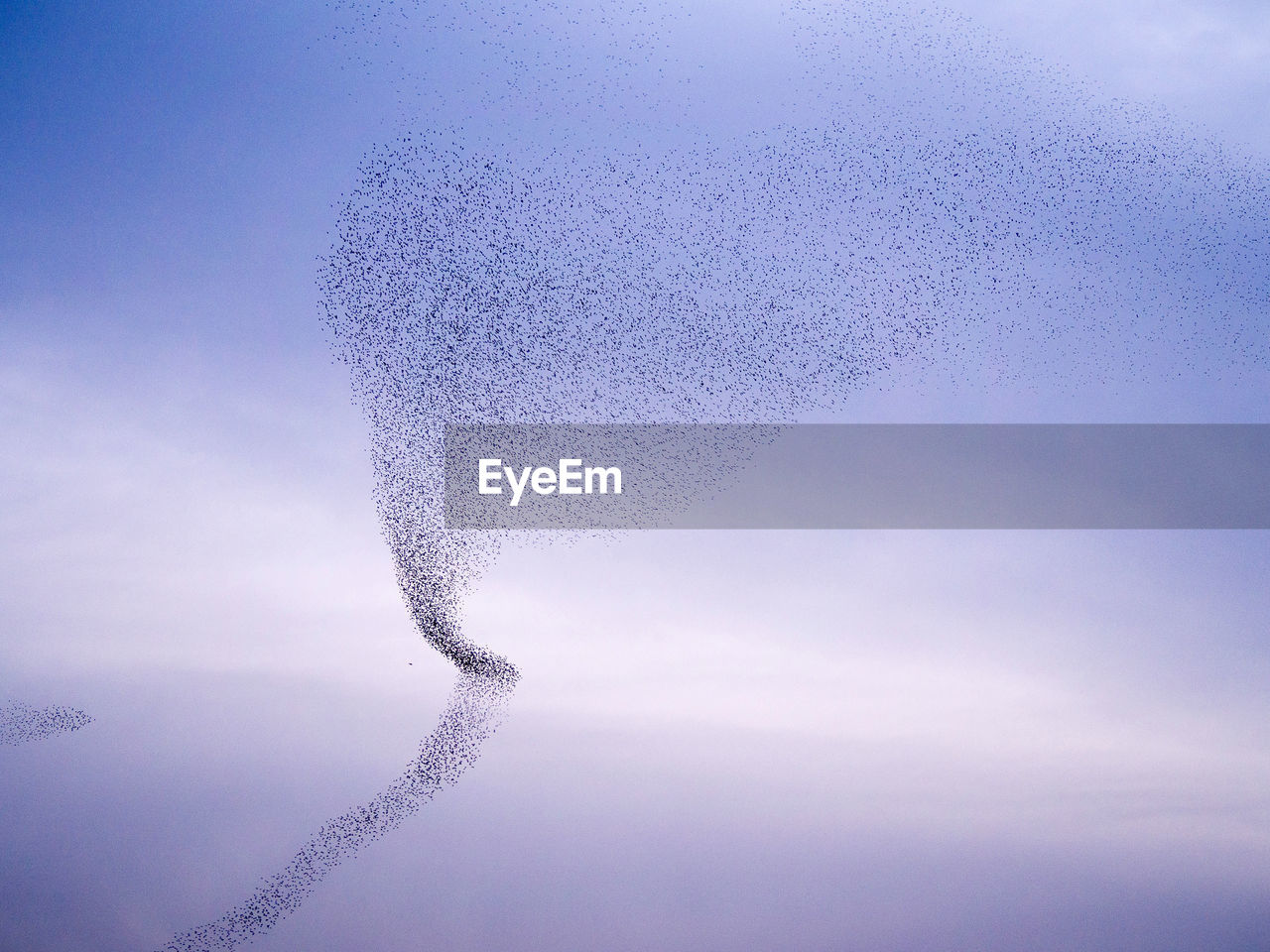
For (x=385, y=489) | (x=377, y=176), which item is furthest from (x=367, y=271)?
(x=385, y=489)

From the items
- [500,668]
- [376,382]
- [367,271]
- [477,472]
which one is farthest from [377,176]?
[500,668]

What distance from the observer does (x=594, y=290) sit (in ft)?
66.7

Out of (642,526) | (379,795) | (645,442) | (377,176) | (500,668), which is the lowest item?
(379,795)

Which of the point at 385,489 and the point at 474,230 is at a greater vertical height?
the point at 474,230

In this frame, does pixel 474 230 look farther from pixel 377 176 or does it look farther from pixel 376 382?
pixel 376 382

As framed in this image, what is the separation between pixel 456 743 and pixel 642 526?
204 inches

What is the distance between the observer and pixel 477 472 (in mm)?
19844

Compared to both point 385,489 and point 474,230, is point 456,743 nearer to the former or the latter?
point 385,489

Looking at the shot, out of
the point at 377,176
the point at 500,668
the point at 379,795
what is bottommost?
the point at 379,795

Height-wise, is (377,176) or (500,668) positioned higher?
(377,176)

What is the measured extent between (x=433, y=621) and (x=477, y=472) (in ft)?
9.49

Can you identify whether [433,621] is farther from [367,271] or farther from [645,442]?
[367,271]

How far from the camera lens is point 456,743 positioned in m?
20.8

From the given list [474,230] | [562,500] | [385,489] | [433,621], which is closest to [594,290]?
[474,230]
